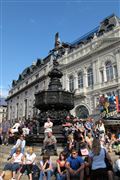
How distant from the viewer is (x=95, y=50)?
3120 cm

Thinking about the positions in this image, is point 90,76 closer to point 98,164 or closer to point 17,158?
point 17,158

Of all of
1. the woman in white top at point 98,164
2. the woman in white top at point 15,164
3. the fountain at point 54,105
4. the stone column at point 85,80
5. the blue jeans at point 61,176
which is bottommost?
the blue jeans at point 61,176

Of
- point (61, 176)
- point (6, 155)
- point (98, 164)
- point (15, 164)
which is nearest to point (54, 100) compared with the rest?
point (6, 155)

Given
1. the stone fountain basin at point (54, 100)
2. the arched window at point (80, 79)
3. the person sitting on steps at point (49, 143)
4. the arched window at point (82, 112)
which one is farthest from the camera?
the arched window at point (80, 79)

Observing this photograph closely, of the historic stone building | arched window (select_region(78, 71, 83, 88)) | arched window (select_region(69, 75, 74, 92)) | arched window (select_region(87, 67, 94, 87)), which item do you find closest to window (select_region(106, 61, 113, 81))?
the historic stone building

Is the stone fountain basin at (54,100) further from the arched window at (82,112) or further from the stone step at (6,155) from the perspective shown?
the arched window at (82,112)

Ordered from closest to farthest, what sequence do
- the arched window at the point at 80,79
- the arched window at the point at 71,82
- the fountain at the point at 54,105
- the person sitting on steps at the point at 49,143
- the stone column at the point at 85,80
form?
1. the person sitting on steps at the point at 49,143
2. the fountain at the point at 54,105
3. the stone column at the point at 85,80
4. the arched window at the point at 80,79
5. the arched window at the point at 71,82

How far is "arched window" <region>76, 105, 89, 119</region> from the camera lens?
31.9 metres

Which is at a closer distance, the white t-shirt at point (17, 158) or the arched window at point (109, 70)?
the white t-shirt at point (17, 158)

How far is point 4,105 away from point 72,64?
58719 millimetres

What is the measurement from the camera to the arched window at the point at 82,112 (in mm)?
31869

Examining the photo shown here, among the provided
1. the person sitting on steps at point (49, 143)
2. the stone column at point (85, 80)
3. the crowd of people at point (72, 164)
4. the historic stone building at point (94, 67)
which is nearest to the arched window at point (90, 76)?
the historic stone building at point (94, 67)

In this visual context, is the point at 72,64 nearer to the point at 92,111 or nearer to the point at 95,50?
the point at 95,50

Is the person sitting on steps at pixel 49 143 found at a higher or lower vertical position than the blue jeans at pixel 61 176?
higher
